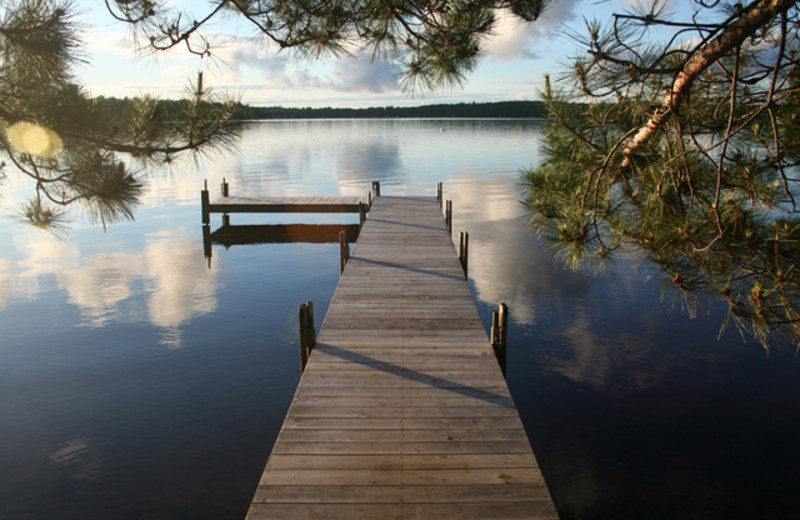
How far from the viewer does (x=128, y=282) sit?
1814cm

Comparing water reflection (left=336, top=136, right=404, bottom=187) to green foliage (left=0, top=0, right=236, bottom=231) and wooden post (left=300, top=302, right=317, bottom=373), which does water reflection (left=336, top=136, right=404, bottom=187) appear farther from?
green foliage (left=0, top=0, right=236, bottom=231)

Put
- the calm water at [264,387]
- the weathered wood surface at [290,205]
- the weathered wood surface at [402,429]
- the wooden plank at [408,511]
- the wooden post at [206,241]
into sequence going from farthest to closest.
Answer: the wooden post at [206,241], the weathered wood surface at [290,205], the calm water at [264,387], the weathered wood surface at [402,429], the wooden plank at [408,511]

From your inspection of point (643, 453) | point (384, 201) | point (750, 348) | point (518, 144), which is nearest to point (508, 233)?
point (384, 201)

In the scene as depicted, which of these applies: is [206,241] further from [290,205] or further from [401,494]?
[401,494]

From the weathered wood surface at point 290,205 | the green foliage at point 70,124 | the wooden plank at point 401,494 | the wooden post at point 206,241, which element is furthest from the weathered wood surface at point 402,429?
the wooden post at point 206,241

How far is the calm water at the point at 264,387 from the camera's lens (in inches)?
301

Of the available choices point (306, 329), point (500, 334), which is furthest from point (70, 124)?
point (500, 334)

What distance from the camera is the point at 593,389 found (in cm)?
1045

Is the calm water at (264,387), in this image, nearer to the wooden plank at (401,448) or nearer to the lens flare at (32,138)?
the lens flare at (32,138)

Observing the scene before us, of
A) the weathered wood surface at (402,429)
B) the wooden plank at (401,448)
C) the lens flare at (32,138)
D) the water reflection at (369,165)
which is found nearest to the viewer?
the weathered wood surface at (402,429)

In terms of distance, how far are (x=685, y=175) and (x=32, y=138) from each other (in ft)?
19.5

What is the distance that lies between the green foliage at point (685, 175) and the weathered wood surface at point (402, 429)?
1.95 m

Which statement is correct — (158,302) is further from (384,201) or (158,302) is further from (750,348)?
(750,348)

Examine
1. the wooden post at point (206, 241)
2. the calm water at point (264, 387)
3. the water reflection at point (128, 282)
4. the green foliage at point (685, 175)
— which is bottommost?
the calm water at point (264, 387)
